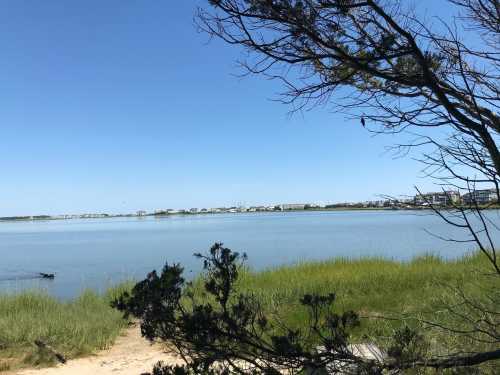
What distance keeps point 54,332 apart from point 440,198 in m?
6.99

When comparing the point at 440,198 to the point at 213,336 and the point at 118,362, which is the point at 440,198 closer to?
the point at 213,336

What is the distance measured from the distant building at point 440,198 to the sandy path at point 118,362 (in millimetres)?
4589

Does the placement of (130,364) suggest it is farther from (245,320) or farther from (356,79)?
(356,79)

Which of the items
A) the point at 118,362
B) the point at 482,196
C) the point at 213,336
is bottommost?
the point at 118,362

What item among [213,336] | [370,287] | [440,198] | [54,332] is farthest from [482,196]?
[370,287]

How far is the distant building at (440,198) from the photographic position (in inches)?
92.7

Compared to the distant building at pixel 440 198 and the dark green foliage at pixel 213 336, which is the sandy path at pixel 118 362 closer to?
the dark green foliage at pixel 213 336

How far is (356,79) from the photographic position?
281 centimetres

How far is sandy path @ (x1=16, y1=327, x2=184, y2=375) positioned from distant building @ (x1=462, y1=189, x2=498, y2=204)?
4729mm

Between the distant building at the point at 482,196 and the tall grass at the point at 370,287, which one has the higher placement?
the distant building at the point at 482,196

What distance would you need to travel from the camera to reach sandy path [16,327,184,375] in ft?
20.4

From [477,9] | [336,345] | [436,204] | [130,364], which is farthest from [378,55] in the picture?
[130,364]

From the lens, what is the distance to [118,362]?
6637 mm

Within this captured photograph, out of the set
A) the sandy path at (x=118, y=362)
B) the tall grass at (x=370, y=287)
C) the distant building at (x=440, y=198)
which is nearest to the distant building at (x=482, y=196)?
the distant building at (x=440, y=198)
